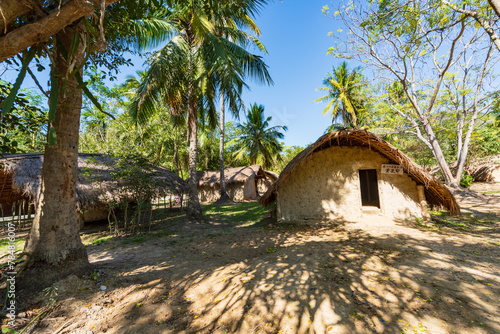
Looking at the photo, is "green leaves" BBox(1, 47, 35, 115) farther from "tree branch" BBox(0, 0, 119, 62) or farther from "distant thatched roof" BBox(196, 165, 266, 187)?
"distant thatched roof" BBox(196, 165, 266, 187)

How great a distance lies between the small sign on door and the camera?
576cm

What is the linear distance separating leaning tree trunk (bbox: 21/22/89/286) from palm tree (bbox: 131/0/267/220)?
178 inches

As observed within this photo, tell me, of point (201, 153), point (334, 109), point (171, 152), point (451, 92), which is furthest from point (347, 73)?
point (171, 152)

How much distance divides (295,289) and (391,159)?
5205mm

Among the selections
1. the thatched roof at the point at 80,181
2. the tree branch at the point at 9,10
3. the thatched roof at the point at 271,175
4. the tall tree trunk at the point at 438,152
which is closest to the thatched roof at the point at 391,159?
the tall tree trunk at the point at 438,152

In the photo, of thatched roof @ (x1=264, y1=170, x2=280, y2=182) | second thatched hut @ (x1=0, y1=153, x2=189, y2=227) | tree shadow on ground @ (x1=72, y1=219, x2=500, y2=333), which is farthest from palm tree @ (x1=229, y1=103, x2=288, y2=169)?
tree shadow on ground @ (x1=72, y1=219, x2=500, y2=333)

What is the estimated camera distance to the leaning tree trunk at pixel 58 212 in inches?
100

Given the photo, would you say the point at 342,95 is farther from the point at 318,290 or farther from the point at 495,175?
the point at 318,290

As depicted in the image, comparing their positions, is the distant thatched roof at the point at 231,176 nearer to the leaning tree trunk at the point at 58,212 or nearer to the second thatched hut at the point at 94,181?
the second thatched hut at the point at 94,181

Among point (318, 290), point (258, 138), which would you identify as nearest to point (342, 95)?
point (258, 138)

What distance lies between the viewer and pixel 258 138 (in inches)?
747

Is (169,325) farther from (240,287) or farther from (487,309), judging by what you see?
(487,309)

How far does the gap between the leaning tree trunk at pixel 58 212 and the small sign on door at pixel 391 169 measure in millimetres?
7236

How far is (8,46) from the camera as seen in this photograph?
1.40 meters
